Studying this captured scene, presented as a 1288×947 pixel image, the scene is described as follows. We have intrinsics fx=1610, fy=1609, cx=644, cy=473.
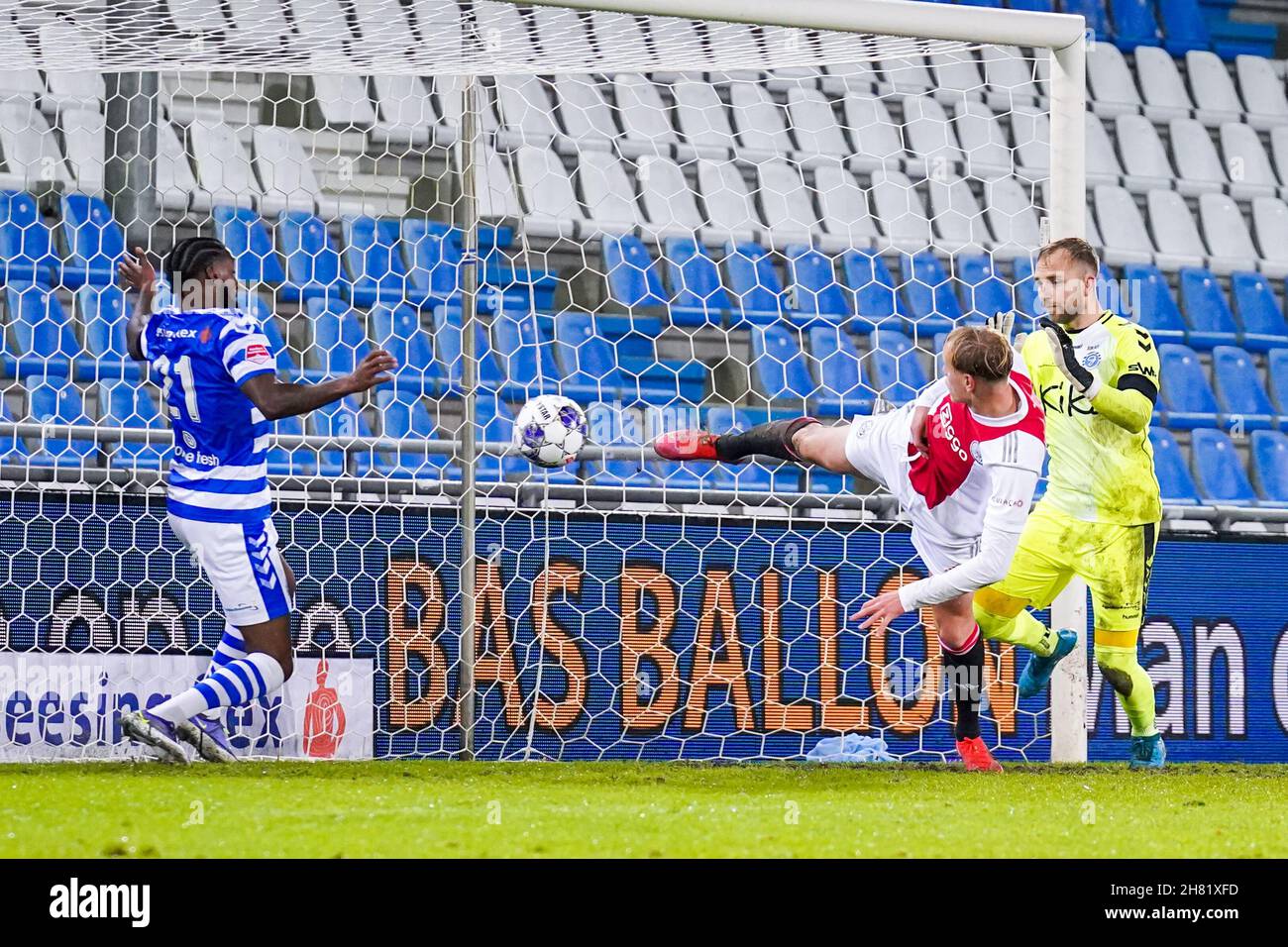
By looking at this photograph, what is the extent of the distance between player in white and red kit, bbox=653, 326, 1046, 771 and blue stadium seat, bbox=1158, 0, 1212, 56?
6713 mm

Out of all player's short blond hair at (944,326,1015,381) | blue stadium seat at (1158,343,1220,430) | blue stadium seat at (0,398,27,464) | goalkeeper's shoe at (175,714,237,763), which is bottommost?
goalkeeper's shoe at (175,714,237,763)

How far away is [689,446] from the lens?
17.1 feet

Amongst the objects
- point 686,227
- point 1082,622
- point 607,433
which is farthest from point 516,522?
point 686,227

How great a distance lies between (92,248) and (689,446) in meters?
2.99

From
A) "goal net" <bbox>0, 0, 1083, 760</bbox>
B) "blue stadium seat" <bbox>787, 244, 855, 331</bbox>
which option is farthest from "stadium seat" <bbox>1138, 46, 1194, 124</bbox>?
"blue stadium seat" <bbox>787, 244, 855, 331</bbox>

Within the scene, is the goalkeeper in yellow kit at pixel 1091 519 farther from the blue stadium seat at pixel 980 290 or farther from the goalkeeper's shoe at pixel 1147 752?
the blue stadium seat at pixel 980 290

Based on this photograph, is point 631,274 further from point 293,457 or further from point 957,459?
point 957,459

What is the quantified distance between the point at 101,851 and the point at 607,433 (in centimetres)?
364

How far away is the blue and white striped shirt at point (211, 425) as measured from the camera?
4.73m

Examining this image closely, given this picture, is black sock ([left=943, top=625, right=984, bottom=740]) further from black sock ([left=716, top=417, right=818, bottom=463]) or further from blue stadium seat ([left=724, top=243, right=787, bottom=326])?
blue stadium seat ([left=724, top=243, right=787, bottom=326])

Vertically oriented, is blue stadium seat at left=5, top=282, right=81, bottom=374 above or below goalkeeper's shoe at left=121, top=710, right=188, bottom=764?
above

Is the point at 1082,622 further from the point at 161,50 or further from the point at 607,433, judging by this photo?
the point at 161,50

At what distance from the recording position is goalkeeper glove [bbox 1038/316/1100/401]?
497cm

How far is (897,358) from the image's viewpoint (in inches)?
280
